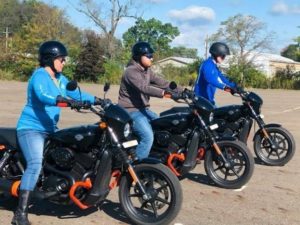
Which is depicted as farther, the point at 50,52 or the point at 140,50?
the point at 140,50

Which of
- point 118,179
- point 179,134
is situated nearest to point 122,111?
point 118,179

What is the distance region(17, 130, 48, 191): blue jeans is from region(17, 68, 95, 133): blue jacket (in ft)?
0.25

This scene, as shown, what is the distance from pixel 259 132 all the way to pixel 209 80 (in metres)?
1.45

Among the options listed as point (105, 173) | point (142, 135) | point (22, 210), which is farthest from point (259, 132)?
point (22, 210)

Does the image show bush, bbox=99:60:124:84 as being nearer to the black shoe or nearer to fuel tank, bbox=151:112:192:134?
fuel tank, bbox=151:112:192:134

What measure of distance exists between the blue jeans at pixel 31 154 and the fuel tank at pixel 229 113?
3.54 m

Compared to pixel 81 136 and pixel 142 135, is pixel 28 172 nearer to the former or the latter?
pixel 81 136

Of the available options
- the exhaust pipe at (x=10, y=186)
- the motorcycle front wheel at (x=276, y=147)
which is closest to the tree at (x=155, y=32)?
the motorcycle front wheel at (x=276, y=147)

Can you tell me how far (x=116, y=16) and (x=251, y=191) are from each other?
1866 inches

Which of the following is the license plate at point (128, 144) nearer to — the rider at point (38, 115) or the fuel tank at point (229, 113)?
the rider at point (38, 115)

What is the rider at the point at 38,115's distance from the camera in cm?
513

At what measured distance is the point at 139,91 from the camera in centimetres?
662

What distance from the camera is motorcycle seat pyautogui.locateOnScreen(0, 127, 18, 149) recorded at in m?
5.52

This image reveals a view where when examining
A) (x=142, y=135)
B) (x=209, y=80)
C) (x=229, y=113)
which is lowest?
(x=142, y=135)
